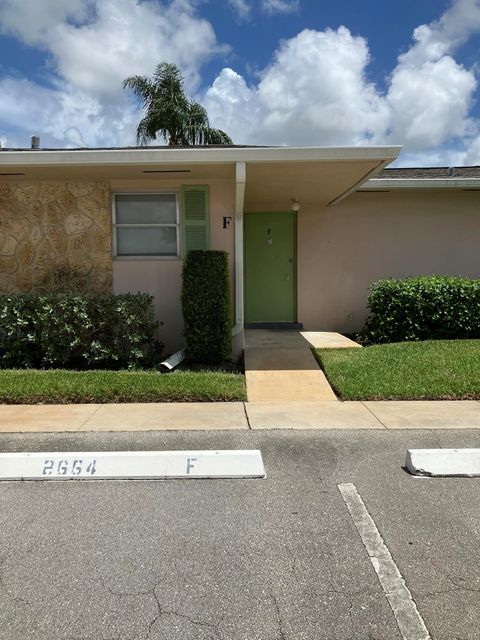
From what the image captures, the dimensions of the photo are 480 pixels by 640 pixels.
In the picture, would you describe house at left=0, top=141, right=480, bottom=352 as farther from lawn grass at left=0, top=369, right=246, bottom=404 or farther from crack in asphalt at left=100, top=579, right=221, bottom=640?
crack in asphalt at left=100, top=579, right=221, bottom=640

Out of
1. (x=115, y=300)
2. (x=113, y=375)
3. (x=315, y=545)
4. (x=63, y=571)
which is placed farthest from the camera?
(x=115, y=300)

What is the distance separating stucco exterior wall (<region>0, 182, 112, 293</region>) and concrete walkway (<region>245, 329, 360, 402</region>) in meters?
2.99

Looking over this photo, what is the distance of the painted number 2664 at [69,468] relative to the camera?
395cm

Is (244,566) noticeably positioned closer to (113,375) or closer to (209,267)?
(113,375)

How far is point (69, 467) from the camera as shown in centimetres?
400

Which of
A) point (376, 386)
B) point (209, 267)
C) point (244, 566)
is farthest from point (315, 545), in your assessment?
point (209, 267)

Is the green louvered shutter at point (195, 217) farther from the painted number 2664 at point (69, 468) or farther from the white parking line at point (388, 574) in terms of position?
the white parking line at point (388, 574)

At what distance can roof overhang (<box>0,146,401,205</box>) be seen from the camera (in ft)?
23.2

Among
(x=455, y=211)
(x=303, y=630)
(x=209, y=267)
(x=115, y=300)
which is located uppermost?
(x=455, y=211)

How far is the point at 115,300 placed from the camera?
750 cm

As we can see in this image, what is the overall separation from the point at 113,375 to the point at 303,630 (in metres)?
5.01

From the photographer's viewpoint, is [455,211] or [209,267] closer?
[209,267]

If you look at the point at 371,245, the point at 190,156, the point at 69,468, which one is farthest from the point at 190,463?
the point at 371,245

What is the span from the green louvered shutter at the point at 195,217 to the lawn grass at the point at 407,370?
2.80 m
